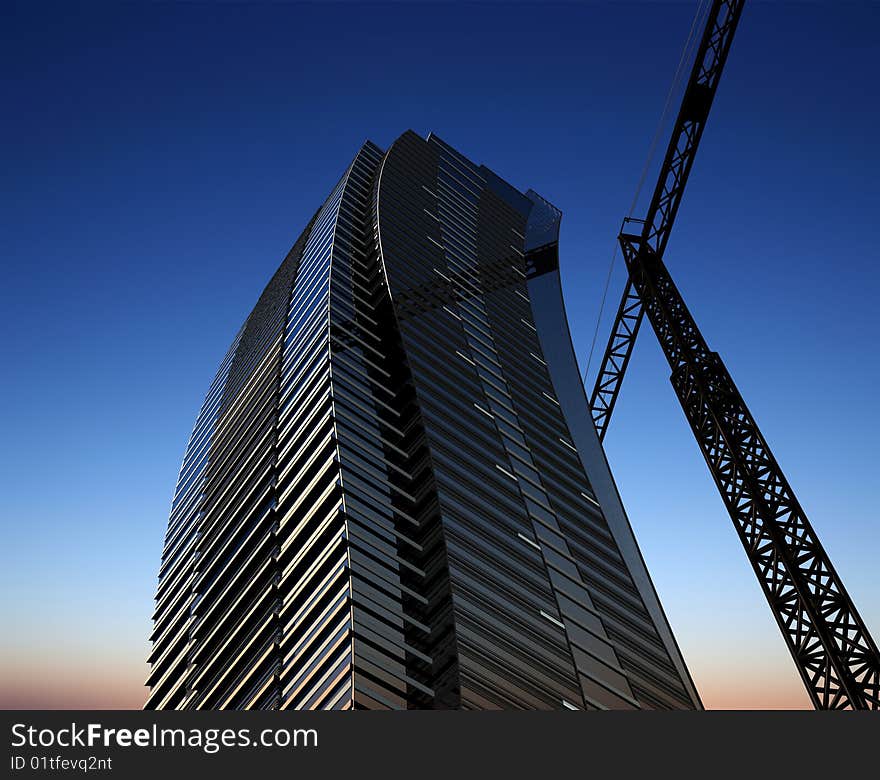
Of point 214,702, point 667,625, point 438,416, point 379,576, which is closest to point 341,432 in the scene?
point 438,416

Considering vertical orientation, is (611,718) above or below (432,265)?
below

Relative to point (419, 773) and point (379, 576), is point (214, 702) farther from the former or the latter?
point (419, 773)

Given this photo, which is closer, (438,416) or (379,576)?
(379,576)

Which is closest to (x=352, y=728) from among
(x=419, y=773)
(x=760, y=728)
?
(x=419, y=773)

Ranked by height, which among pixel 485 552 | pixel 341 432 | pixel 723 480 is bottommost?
pixel 485 552

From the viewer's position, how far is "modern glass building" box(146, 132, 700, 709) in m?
27.6

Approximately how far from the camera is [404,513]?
107 ft

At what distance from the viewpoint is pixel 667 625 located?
38.2 metres

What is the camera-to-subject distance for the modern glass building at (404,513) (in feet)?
90.6

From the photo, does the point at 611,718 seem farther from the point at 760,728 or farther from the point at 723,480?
the point at 723,480

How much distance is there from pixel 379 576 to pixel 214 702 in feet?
35.3

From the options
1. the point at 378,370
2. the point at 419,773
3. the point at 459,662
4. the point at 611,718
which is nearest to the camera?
the point at 419,773

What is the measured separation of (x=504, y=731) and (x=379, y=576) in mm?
14510

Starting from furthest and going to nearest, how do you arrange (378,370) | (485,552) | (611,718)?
1. (378,370)
2. (485,552)
3. (611,718)
